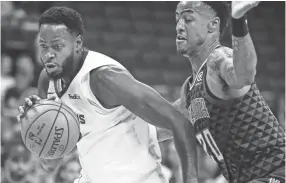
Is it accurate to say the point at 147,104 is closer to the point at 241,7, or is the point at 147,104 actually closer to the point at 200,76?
the point at 200,76

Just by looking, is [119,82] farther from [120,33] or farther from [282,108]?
[120,33]

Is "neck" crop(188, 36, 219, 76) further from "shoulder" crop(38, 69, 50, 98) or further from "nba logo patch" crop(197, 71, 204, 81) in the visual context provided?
"shoulder" crop(38, 69, 50, 98)

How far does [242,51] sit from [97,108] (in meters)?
1.30

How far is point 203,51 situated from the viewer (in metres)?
3.93

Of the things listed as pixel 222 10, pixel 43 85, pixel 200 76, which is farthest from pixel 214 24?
pixel 43 85

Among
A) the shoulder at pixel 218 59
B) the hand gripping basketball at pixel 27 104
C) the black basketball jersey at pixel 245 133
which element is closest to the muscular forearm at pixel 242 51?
the shoulder at pixel 218 59

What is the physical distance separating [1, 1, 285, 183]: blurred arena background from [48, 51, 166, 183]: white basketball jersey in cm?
402

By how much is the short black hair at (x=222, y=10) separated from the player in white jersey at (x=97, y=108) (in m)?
0.79

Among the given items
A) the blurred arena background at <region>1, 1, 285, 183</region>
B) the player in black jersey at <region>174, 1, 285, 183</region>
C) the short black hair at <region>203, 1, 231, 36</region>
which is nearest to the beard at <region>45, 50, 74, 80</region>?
the player in black jersey at <region>174, 1, 285, 183</region>

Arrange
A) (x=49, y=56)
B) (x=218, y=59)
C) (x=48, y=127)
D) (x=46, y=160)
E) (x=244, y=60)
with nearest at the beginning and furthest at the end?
(x=244, y=60)
(x=218, y=59)
(x=48, y=127)
(x=49, y=56)
(x=46, y=160)

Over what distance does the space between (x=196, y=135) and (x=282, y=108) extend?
7.70 m

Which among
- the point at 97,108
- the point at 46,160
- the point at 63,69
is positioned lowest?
the point at 46,160

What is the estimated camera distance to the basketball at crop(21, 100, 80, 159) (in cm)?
389

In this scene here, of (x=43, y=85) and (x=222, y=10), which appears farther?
(x=43, y=85)
